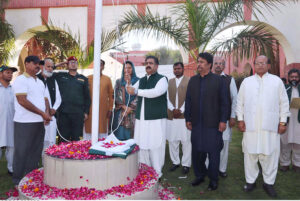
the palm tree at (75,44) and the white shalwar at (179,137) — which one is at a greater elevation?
the palm tree at (75,44)

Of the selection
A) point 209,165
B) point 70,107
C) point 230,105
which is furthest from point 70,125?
point 230,105

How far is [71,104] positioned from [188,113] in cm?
199

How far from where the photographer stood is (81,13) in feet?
32.7

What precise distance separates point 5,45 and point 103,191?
874cm

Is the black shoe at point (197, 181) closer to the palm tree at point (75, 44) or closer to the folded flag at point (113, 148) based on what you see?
the folded flag at point (113, 148)

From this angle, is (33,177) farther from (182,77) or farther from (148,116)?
(182,77)

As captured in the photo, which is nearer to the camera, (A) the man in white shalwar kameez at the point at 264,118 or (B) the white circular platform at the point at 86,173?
(B) the white circular platform at the point at 86,173

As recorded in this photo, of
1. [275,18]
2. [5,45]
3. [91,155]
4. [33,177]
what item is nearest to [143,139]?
[91,155]

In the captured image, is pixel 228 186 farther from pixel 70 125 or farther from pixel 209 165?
pixel 70 125

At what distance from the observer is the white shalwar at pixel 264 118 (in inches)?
145

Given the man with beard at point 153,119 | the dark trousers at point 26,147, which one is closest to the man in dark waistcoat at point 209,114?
the man with beard at point 153,119

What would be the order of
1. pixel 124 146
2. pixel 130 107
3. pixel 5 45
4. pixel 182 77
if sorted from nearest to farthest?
pixel 124 146 → pixel 130 107 → pixel 182 77 → pixel 5 45

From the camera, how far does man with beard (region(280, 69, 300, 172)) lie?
15.9 ft

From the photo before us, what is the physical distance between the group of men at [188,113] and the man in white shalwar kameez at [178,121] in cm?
16
